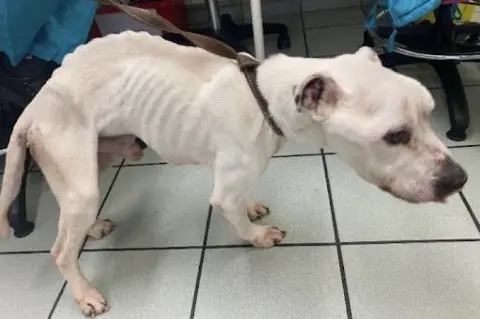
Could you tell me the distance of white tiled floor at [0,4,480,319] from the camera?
4.07 ft

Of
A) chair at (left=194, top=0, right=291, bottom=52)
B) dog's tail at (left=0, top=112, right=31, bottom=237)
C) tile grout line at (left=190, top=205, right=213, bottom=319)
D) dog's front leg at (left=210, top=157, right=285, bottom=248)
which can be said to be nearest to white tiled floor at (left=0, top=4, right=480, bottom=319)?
tile grout line at (left=190, top=205, right=213, bottom=319)

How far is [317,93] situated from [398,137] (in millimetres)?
174

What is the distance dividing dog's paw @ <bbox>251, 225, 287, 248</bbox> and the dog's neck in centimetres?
39

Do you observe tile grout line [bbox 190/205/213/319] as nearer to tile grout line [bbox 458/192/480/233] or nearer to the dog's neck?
the dog's neck

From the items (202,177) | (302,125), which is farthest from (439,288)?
(202,177)

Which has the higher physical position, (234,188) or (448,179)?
(448,179)

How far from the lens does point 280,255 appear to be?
1384 millimetres

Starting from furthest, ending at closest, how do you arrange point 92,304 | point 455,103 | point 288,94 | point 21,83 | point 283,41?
point 283,41 → point 455,103 → point 21,83 → point 92,304 → point 288,94

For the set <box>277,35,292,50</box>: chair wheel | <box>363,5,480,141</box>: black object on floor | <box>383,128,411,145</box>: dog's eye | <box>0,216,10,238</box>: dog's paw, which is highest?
<box>383,128,411,145</box>: dog's eye

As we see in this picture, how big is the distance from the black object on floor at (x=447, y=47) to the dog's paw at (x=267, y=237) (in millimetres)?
749

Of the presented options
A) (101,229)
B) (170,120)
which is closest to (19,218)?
(101,229)

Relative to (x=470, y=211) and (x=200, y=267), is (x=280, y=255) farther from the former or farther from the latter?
(x=470, y=211)

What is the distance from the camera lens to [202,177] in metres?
1.72

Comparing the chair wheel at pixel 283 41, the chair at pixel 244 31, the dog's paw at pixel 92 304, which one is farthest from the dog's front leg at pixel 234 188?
the chair wheel at pixel 283 41
